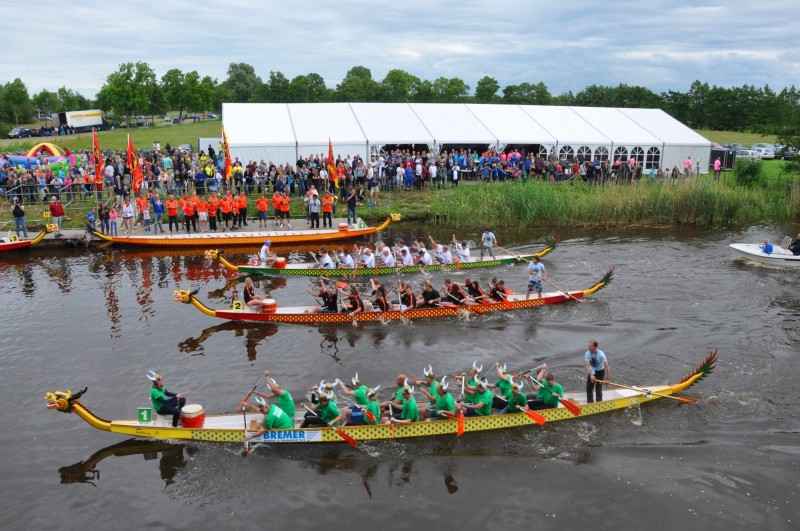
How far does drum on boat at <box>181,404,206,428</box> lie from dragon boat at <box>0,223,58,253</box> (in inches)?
690

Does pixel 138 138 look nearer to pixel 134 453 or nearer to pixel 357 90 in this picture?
pixel 357 90

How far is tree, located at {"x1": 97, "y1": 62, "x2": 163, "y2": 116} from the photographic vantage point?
6950 cm

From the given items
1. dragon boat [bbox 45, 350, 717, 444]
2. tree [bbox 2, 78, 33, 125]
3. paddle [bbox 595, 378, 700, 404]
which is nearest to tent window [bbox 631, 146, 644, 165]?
paddle [bbox 595, 378, 700, 404]

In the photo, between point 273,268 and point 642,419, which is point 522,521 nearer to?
point 642,419

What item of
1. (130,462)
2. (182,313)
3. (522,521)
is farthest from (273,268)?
(522,521)

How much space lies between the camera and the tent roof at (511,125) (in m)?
35.7

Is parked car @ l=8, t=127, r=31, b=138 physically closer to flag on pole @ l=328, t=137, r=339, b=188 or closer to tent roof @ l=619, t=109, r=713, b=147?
flag on pole @ l=328, t=137, r=339, b=188

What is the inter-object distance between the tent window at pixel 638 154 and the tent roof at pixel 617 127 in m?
0.38

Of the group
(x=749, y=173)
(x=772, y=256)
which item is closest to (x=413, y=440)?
(x=772, y=256)

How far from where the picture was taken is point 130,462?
39.1 ft

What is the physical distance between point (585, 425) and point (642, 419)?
4.40 feet

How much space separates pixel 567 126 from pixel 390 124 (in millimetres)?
11174

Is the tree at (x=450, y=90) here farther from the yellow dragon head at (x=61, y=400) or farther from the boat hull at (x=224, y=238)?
the yellow dragon head at (x=61, y=400)

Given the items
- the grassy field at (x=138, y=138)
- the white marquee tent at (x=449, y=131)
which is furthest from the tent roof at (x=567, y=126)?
the grassy field at (x=138, y=138)
